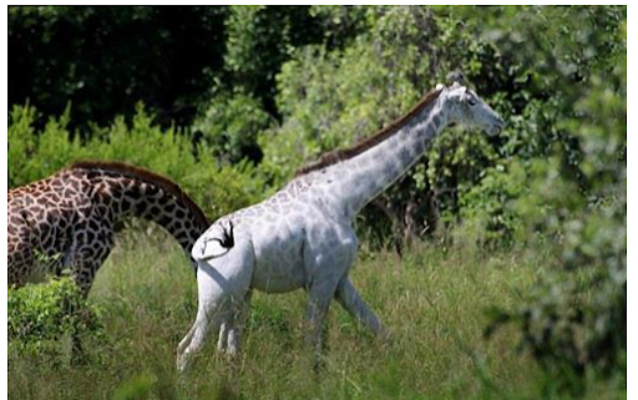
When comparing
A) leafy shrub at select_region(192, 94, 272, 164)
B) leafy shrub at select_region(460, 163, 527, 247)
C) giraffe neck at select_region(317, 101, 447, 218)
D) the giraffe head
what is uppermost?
the giraffe head

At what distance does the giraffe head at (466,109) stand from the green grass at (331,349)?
88 cm

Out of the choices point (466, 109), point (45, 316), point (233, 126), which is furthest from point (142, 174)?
point (233, 126)

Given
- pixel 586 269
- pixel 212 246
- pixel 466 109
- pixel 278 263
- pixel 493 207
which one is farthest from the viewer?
pixel 493 207

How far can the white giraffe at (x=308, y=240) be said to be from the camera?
6.62m

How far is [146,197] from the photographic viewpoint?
25.4ft

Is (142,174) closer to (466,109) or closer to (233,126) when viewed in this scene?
(466,109)

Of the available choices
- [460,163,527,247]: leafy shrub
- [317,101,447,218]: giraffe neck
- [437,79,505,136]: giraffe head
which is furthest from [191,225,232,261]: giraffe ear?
[460,163,527,247]: leafy shrub

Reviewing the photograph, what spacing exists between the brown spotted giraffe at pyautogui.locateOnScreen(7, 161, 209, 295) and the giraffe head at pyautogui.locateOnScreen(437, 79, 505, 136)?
61.0 inches

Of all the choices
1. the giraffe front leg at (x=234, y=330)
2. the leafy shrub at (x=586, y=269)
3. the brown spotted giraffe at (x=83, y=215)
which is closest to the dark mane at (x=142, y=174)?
the brown spotted giraffe at (x=83, y=215)

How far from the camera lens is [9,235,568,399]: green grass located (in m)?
5.86

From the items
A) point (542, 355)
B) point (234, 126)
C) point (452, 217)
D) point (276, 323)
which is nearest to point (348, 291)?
point (276, 323)

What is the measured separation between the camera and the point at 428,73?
35.5 ft

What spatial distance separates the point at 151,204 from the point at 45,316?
1187 mm

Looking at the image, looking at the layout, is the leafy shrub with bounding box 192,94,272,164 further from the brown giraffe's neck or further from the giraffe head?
the giraffe head
